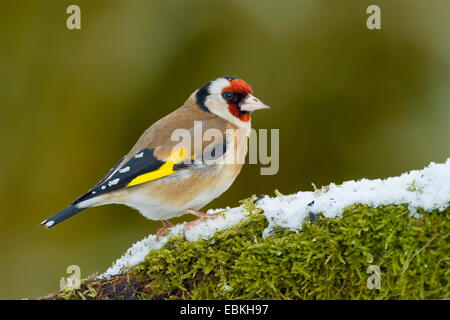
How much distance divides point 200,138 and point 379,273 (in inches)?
73.6

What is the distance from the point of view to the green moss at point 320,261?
2.24 metres

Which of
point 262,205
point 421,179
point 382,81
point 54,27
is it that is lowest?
point 262,205

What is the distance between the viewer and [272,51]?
6879 mm

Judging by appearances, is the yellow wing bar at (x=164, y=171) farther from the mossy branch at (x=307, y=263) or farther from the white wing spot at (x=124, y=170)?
the mossy branch at (x=307, y=263)

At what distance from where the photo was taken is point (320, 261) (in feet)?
7.77

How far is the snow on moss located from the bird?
1.83 feet

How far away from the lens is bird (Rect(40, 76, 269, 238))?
3.47 metres

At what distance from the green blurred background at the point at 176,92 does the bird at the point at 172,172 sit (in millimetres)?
2622

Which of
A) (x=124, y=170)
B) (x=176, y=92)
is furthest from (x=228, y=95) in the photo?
(x=176, y=92)

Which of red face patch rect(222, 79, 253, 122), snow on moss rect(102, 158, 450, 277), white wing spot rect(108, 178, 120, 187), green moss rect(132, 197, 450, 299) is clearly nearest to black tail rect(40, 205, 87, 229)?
white wing spot rect(108, 178, 120, 187)

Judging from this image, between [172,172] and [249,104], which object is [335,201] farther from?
[249,104]
